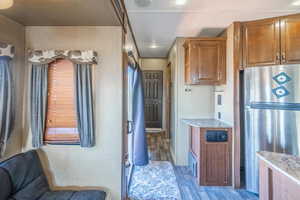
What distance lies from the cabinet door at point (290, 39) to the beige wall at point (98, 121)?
229 cm

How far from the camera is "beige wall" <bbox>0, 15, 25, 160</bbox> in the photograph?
1.81m

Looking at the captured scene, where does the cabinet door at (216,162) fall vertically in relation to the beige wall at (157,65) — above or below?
below

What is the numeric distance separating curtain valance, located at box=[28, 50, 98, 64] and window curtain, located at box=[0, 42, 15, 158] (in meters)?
0.22

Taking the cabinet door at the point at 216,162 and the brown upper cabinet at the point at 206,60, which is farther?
the brown upper cabinet at the point at 206,60

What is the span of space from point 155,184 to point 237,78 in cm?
214

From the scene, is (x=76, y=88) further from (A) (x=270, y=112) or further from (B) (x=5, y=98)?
(A) (x=270, y=112)

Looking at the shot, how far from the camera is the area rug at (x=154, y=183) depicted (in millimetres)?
2517

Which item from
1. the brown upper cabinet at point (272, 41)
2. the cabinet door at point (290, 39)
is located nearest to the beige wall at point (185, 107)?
the brown upper cabinet at point (272, 41)

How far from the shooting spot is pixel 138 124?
3371mm

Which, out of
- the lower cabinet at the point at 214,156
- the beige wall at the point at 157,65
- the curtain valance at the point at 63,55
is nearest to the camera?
the curtain valance at the point at 63,55

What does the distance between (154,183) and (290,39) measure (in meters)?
2.95

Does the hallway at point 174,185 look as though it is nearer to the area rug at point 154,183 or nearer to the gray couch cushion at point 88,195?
the area rug at point 154,183

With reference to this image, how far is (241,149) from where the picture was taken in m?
2.90

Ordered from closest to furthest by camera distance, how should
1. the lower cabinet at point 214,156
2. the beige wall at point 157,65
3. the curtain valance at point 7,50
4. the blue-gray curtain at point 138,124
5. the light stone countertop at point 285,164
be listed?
the light stone countertop at point 285,164
the curtain valance at point 7,50
the lower cabinet at point 214,156
the blue-gray curtain at point 138,124
the beige wall at point 157,65
